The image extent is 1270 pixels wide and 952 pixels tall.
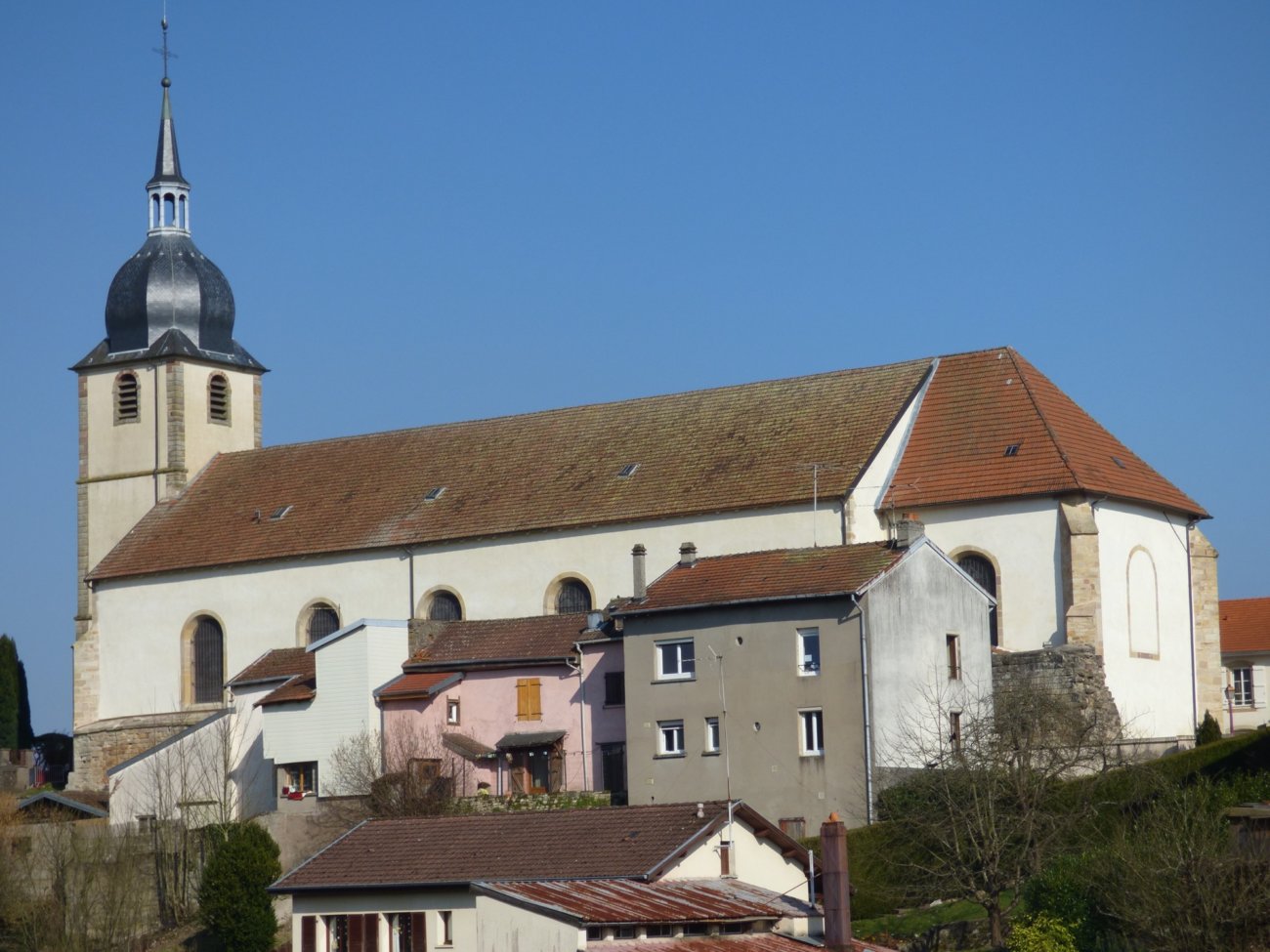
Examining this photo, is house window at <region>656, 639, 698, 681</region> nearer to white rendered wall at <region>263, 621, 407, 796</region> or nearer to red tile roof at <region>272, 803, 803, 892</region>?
red tile roof at <region>272, 803, 803, 892</region>

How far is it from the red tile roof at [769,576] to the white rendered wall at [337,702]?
6.80 m

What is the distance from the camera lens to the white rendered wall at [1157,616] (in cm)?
5209

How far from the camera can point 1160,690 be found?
53.9 metres

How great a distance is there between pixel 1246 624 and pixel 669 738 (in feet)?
92.8

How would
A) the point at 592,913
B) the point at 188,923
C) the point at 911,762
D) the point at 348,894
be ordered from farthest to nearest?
the point at 188,923 < the point at 911,762 < the point at 348,894 < the point at 592,913

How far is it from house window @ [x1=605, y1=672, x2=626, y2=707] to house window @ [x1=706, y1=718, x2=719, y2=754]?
3942mm

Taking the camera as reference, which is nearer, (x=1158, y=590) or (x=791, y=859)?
(x=791, y=859)

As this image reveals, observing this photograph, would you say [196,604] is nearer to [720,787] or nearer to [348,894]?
[720,787]

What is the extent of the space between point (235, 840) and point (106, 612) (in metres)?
18.5

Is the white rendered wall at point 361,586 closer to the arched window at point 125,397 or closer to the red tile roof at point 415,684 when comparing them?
the red tile roof at point 415,684

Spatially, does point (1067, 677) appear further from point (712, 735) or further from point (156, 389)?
point (156, 389)

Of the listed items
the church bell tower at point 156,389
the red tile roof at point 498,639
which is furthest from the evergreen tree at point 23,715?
the red tile roof at point 498,639

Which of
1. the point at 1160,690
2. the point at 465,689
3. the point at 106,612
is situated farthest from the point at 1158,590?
the point at 106,612

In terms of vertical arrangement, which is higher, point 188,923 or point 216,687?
point 216,687
